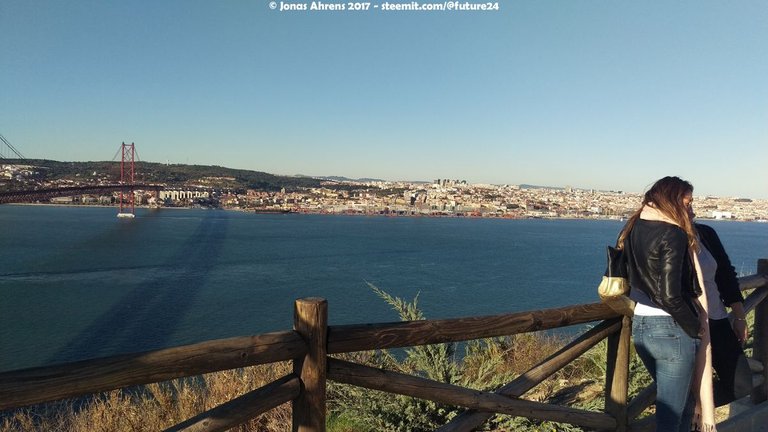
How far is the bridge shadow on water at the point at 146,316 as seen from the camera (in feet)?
55.3

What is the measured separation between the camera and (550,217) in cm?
11762

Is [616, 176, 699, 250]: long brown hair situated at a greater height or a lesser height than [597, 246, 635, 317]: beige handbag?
greater

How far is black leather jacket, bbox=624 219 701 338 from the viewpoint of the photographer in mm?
1996

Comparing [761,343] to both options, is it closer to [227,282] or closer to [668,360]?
[668,360]

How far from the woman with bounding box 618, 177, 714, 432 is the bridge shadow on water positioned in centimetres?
1376

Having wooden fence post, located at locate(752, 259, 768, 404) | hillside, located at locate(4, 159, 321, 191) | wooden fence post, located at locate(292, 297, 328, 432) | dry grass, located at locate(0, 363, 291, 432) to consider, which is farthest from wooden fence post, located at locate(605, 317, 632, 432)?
hillside, located at locate(4, 159, 321, 191)

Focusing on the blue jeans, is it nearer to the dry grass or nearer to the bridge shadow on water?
the dry grass

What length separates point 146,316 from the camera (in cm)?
2109

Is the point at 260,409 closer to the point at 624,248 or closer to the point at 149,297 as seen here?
the point at 624,248

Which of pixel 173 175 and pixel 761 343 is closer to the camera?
pixel 761 343

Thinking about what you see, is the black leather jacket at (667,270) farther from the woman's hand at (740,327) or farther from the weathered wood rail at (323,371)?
the woman's hand at (740,327)

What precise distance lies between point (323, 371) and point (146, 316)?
71.4 ft

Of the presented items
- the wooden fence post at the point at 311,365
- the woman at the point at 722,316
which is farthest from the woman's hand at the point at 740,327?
the wooden fence post at the point at 311,365

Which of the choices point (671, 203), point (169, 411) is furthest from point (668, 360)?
point (169, 411)
